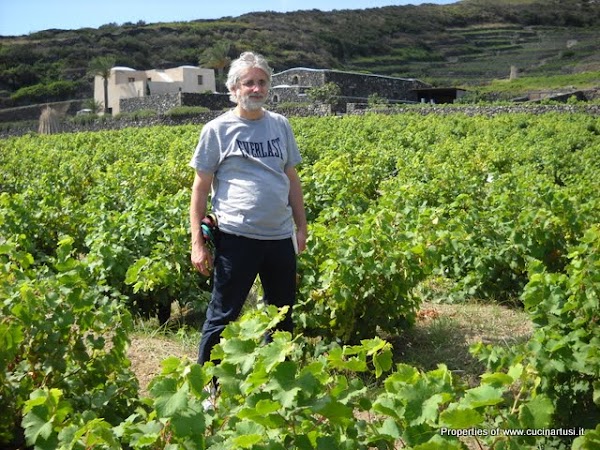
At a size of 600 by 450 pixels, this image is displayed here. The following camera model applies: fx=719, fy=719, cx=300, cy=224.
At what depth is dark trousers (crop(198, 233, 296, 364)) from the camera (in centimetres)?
317

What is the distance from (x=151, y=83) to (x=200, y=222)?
4891 centimetres

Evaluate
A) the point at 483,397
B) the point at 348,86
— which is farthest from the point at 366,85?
the point at 483,397

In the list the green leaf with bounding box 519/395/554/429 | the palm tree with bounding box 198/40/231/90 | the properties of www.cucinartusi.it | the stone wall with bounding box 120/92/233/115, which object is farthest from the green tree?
the green leaf with bounding box 519/395/554/429

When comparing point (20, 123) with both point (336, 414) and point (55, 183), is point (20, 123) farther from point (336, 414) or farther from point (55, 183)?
point (336, 414)

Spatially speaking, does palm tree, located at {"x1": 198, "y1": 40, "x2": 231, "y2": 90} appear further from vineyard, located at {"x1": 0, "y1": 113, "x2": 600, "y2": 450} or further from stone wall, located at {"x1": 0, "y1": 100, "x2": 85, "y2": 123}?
vineyard, located at {"x1": 0, "y1": 113, "x2": 600, "y2": 450}

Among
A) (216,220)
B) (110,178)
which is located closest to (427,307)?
(216,220)

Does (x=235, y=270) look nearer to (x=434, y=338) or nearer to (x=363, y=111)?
(x=434, y=338)

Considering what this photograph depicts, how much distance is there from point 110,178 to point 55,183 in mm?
1485

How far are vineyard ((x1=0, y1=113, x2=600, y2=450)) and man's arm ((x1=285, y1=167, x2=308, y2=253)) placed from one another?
0.51 meters

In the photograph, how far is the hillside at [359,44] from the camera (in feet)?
202

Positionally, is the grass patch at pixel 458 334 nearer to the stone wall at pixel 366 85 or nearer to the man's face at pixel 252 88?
the man's face at pixel 252 88

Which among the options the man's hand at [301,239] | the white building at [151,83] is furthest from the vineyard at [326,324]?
the white building at [151,83]

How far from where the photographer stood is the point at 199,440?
1.92 m

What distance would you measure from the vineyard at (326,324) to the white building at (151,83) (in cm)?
4313
